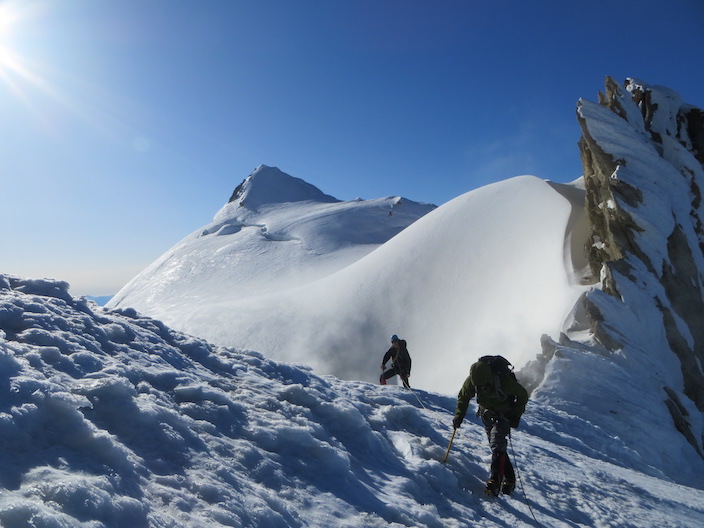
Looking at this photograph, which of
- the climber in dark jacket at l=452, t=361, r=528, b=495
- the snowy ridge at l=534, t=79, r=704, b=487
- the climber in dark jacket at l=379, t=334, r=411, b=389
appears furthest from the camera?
the snowy ridge at l=534, t=79, r=704, b=487

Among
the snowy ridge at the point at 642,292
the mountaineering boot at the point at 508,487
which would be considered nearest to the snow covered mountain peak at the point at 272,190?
the snowy ridge at the point at 642,292

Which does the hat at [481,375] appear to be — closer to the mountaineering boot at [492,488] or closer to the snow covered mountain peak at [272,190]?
the mountaineering boot at [492,488]

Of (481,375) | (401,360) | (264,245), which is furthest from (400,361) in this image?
(264,245)

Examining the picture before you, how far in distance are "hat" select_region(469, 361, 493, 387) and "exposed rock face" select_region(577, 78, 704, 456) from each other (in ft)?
33.9

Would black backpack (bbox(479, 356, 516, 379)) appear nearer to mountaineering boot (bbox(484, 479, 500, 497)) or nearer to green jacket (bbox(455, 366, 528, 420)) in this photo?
green jacket (bbox(455, 366, 528, 420))

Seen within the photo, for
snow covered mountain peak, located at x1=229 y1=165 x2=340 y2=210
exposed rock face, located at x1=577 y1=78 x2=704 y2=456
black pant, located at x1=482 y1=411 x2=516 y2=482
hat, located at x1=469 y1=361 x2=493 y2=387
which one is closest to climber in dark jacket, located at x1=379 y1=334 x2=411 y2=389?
hat, located at x1=469 y1=361 x2=493 y2=387

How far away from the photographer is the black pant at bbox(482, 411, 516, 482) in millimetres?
5930

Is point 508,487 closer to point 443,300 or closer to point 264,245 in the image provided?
point 443,300

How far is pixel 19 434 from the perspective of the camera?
3584 mm

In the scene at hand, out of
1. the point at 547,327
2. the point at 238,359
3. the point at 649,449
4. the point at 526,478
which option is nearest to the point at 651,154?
the point at 547,327

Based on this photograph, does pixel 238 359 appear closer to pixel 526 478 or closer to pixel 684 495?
pixel 526 478

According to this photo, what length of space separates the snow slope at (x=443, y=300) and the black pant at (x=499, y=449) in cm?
963

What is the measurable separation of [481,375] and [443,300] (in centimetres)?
1639

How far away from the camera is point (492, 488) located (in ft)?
19.2
